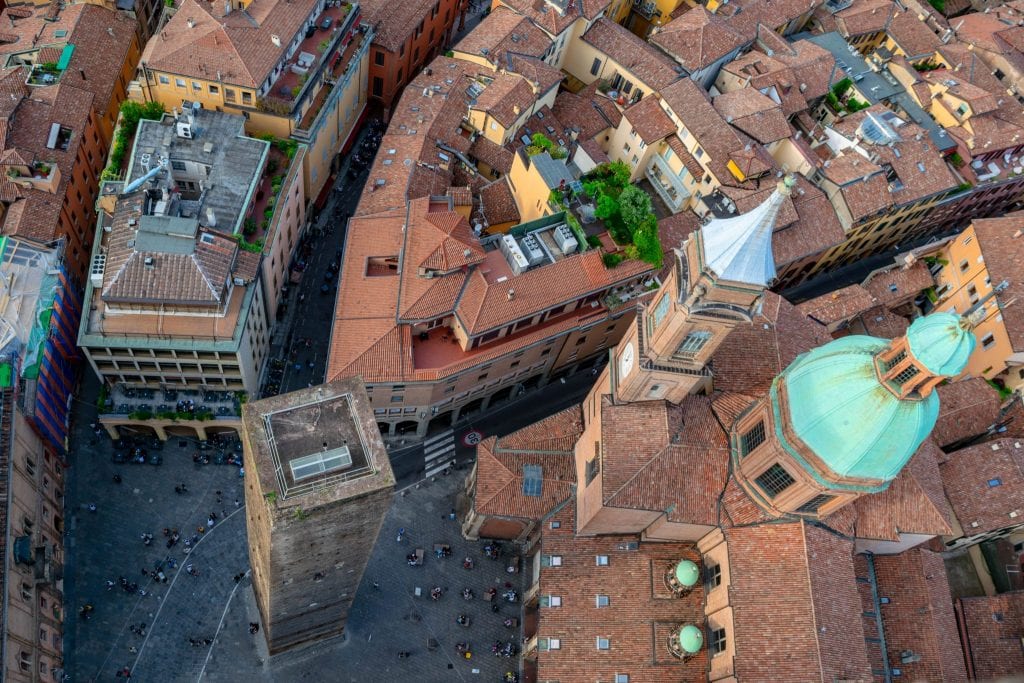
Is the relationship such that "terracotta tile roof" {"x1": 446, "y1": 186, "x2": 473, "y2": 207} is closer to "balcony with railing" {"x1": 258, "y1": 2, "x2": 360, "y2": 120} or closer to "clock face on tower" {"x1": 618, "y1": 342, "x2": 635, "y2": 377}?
"balcony with railing" {"x1": 258, "y1": 2, "x2": 360, "y2": 120}

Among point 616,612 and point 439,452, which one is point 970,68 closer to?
point 439,452

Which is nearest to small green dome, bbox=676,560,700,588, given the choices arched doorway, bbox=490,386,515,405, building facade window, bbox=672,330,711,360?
building facade window, bbox=672,330,711,360

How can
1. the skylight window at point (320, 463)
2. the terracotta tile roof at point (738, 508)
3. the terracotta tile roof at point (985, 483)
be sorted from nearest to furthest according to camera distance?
the skylight window at point (320, 463) → the terracotta tile roof at point (738, 508) → the terracotta tile roof at point (985, 483)

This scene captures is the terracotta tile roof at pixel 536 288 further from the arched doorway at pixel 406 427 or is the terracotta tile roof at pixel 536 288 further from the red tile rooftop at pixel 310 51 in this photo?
the red tile rooftop at pixel 310 51

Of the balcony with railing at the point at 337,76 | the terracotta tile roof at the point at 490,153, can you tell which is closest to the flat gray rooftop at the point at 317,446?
the balcony with railing at the point at 337,76

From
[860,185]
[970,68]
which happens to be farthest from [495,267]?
[970,68]

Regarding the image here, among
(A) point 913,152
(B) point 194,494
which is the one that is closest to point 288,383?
(B) point 194,494

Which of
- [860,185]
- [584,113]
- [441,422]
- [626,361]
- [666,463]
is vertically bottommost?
[441,422]

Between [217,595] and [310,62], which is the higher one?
[310,62]
